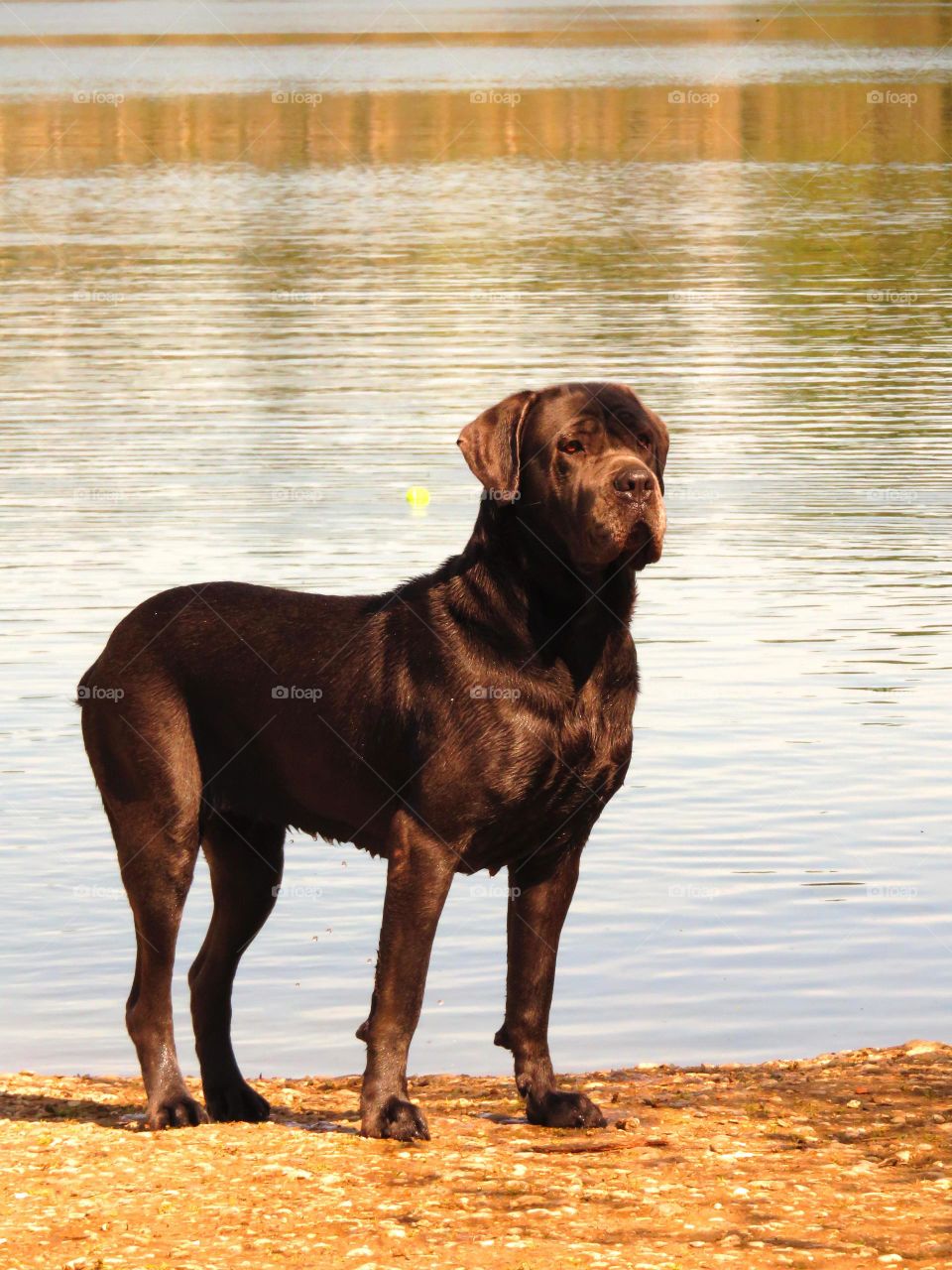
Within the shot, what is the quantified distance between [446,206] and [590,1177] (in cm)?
4004

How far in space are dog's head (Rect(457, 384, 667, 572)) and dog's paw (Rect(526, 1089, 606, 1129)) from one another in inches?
60.7

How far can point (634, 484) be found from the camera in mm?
6703

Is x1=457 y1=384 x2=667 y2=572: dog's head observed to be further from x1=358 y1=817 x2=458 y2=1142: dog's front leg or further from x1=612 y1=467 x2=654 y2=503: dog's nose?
x1=358 y1=817 x2=458 y2=1142: dog's front leg

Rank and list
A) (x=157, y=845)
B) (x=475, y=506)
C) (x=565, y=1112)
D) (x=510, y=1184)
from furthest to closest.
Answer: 1. (x=475, y=506)
2. (x=157, y=845)
3. (x=565, y=1112)
4. (x=510, y=1184)

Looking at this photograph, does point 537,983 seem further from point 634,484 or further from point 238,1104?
point 634,484

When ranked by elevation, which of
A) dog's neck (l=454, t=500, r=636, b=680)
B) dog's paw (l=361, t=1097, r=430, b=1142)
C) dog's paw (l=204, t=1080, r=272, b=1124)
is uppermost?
dog's neck (l=454, t=500, r=636, b=680)

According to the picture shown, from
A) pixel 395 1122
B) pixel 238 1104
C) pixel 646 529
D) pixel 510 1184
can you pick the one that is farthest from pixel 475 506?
pixel 510 1184

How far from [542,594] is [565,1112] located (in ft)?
4.89

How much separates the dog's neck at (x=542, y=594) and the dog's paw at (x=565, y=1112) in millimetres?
1243

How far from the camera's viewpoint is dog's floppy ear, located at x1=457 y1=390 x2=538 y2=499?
694 cm

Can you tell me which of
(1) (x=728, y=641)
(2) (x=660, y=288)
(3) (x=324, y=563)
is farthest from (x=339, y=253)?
(1) (x=728, y=641)

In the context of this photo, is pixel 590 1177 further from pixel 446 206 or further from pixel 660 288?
pixel 446 206

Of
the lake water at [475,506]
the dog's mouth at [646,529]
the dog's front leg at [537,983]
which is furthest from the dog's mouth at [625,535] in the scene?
the lake water at [475,506]

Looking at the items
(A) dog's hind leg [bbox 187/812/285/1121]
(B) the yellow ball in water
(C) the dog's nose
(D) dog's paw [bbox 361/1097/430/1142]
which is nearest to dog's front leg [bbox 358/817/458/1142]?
(D) dog's paw [bbox 361/1097/430/1142]
